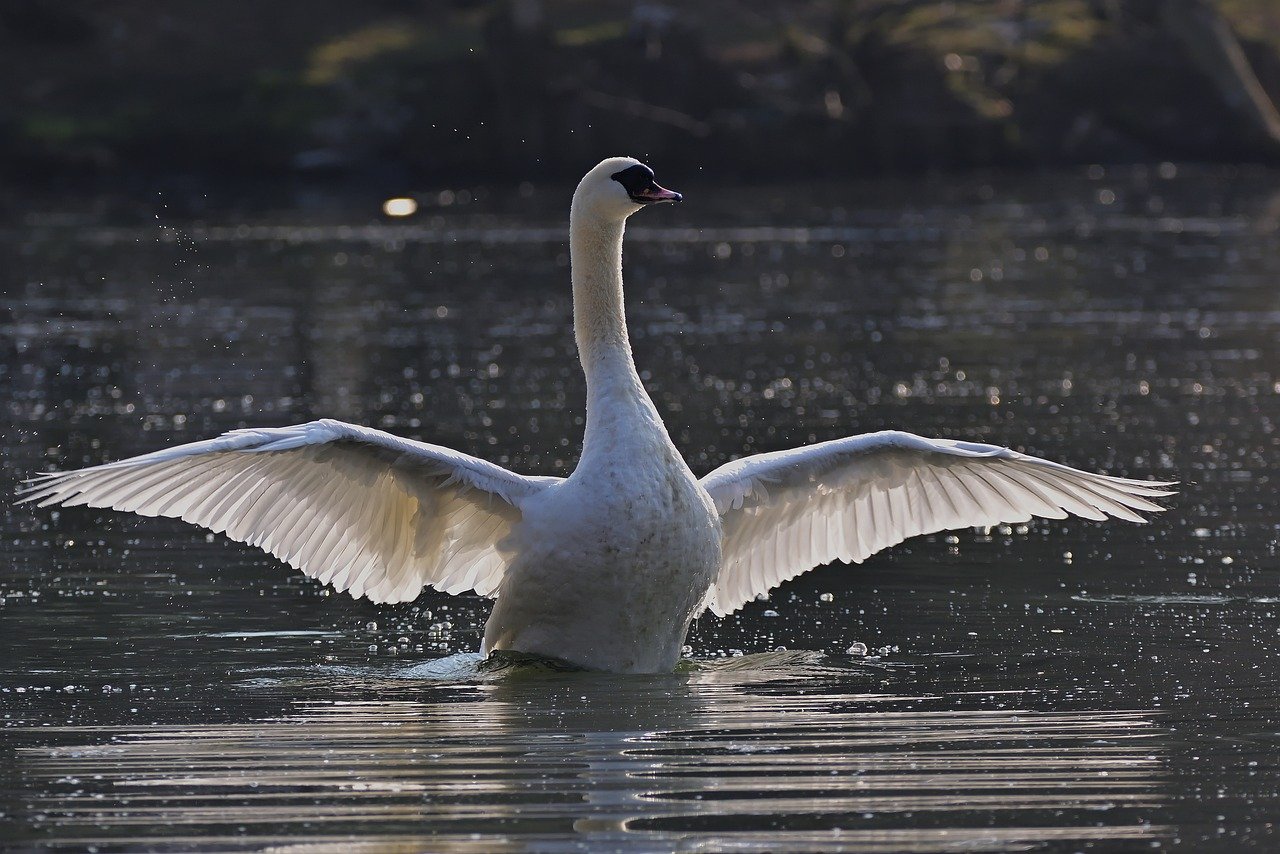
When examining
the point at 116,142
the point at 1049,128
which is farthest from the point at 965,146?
the point at 116,142

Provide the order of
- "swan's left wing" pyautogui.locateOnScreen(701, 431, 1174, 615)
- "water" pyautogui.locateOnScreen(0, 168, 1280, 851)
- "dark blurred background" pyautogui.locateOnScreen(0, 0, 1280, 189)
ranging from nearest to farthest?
"water" pyautogui.locateOnScreen(0, 168, 1280, 851) < "swan's left wing" pyautogui.locateOnScreen(701, 431, 1174, 615) < "dark blurred background" pyautogui.locateOnScreen(0, 0, 1280, 189)

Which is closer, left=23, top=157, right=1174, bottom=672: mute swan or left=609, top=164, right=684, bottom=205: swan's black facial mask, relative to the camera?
left=23, top=157, right=1174, bottom=672: mute swan

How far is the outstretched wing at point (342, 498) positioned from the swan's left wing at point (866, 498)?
4.06ft

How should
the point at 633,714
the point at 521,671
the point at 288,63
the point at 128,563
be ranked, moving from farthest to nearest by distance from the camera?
the point at 288,63 < the point at 128,563 < the point at 521,671 < the point at 633,714

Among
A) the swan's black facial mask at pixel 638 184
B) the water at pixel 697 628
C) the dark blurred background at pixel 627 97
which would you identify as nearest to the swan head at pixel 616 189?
the swan's black facial mask at pixel 638 184

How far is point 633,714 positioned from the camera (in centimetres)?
888

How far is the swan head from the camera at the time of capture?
10242mm

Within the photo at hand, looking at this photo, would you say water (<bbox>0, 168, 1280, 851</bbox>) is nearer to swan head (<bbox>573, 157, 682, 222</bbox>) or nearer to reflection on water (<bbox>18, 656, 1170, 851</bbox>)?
reflection on water (<bbox>18, 656, 1170, 851</bbox>)

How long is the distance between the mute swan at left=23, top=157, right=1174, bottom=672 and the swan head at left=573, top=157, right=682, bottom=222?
0.4 inches

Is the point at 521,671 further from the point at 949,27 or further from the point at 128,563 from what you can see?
the point at 949,27

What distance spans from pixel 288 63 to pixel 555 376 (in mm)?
39173

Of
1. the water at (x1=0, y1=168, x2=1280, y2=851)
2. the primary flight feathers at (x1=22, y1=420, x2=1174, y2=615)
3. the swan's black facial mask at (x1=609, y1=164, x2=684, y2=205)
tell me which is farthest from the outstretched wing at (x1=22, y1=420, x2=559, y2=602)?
the swan's black facial mask at (x1=609, y1=164, x2=684, y2=205)

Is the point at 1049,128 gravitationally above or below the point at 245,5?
below

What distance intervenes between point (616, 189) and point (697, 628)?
2.62m
